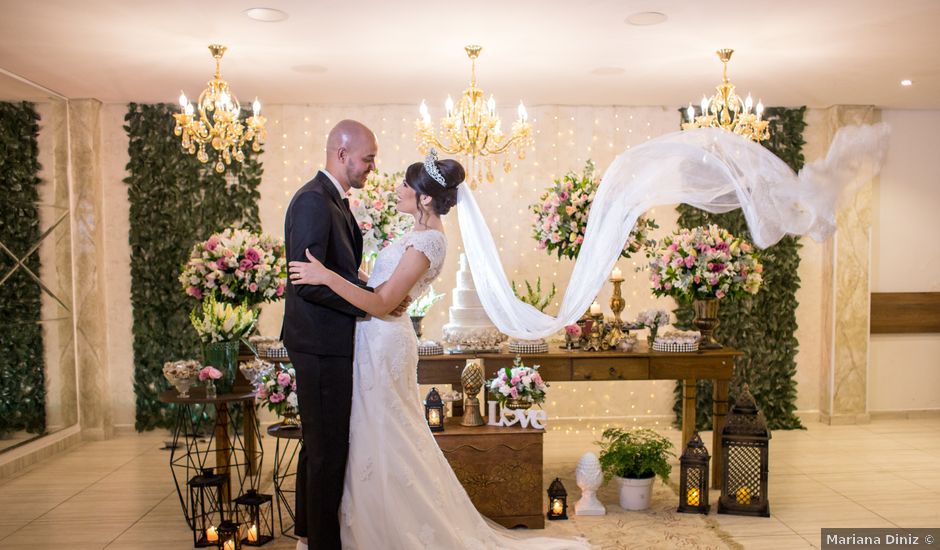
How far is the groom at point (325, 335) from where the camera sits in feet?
11.6

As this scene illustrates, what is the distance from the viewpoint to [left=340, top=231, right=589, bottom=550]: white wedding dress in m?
3.72

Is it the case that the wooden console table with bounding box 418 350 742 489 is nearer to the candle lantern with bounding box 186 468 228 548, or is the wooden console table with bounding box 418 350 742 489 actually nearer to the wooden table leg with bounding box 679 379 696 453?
the wooden table leg with bounding box 679 379 696 453

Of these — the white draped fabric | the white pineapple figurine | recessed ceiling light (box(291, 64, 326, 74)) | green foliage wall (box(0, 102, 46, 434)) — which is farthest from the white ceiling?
the white pineapple figurine

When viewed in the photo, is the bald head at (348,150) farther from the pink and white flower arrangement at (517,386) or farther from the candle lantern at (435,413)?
the pink and white flower arrangement at (517,386)

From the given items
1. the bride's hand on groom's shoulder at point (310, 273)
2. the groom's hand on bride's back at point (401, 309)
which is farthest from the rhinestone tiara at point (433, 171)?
the bride's hand on groom's shoulder at point (310, 273)

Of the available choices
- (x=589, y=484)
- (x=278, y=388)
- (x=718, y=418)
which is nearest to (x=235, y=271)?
(x=278, y=388)

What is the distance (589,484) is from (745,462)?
1077 mm

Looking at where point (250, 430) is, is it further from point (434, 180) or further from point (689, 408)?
point (689, 408)

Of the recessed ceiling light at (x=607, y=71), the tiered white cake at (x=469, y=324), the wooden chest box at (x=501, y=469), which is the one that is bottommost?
the wooden chest box at (x=501, y=469)

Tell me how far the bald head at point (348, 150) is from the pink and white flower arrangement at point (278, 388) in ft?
5.13

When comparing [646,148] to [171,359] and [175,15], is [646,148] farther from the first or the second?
[171,359]

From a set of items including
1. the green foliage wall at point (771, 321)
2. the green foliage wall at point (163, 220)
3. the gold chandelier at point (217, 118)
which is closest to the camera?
the gold chandelier at point (217, 118)

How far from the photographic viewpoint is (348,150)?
12.1 ft

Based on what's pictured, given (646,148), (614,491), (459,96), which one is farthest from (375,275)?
(459,96)
